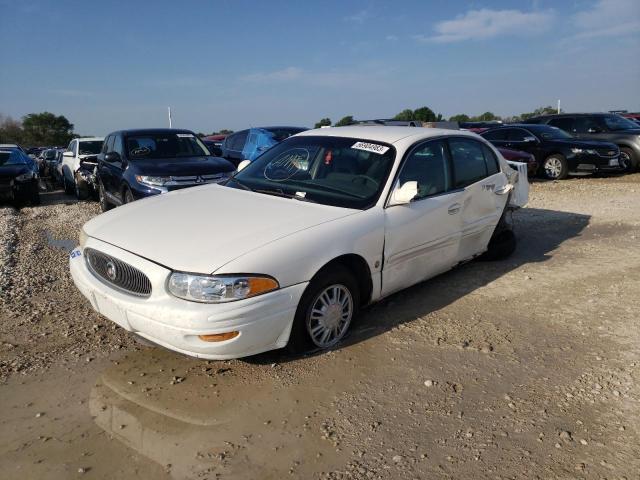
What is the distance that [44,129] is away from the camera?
62000 mm

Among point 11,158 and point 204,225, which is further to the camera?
point 11,158

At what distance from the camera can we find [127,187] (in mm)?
8305

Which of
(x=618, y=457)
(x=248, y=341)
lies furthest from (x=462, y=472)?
(x=248, y=341)

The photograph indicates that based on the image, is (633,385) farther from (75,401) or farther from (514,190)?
(75,401)

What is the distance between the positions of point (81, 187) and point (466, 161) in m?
10.3

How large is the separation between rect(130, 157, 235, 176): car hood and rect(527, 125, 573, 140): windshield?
9.05m

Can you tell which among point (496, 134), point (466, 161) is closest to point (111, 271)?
point (466, 161)

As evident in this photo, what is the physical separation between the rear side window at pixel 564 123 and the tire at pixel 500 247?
10.9 meters

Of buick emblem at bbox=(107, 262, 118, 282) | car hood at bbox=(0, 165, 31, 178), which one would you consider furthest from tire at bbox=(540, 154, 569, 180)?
buick emblem at bbox=(107, 262, 118, 282)

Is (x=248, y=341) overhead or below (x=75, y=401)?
overhead

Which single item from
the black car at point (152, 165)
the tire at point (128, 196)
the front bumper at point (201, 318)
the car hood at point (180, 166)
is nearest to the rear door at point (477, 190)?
the front bumper at point (201, 318)

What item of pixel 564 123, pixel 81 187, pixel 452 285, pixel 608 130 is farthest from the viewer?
pixel 564 123

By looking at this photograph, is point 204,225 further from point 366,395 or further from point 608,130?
point 608,130

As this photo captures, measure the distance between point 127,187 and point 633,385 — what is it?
7.26m
